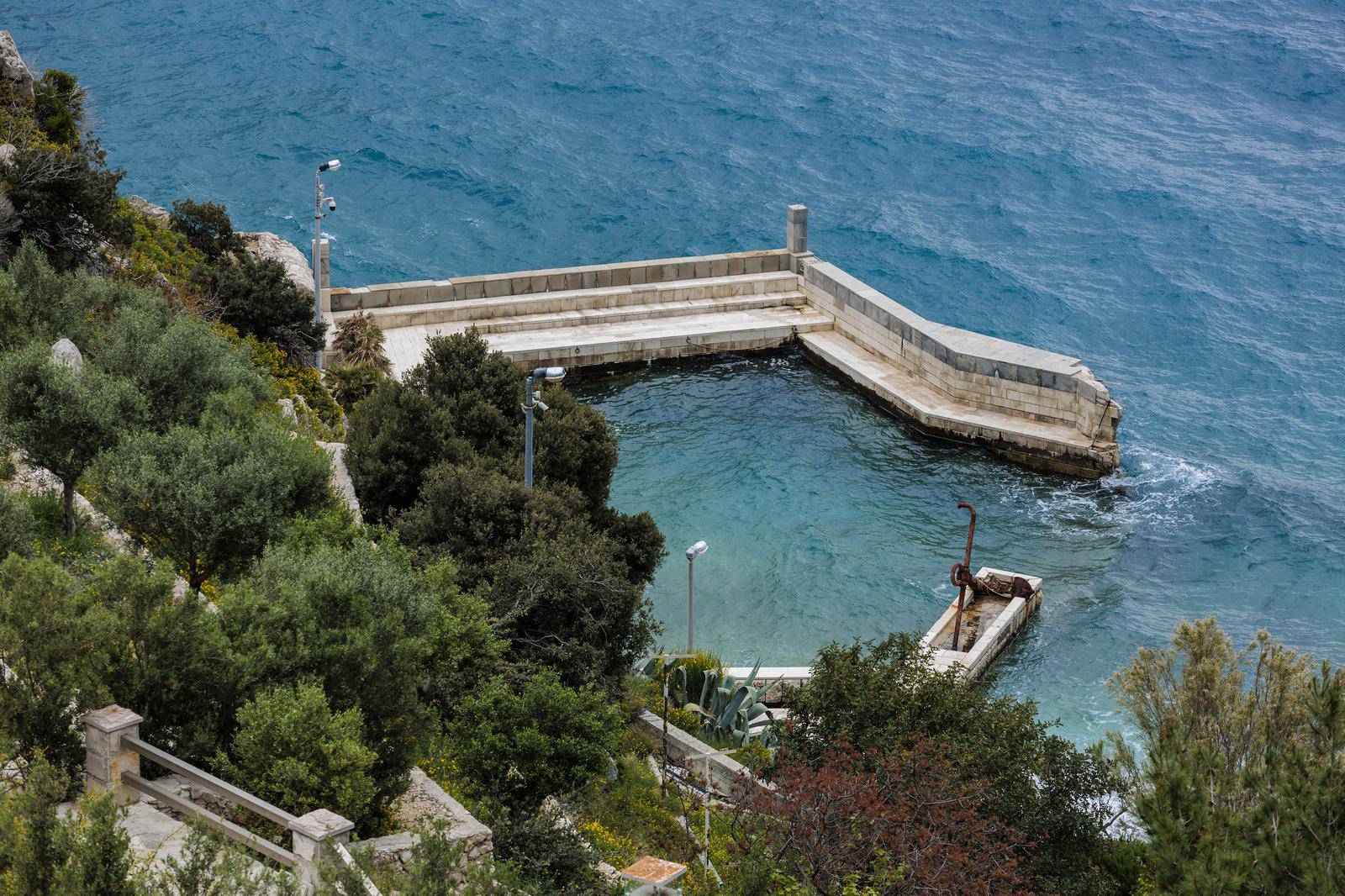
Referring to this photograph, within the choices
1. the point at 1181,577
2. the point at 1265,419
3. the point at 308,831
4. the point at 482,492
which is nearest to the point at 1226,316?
the point at 1265,419

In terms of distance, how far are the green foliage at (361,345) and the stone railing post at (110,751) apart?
26.0 m

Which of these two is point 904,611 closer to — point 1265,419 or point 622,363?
point 622,363

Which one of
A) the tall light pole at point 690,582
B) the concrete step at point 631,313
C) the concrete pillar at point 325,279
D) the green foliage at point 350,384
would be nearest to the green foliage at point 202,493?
the tall light pole at point 690,582

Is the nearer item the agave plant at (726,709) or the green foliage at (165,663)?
the green foliage at (165,663)

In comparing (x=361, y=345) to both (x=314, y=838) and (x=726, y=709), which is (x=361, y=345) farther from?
(x=314, y=838)

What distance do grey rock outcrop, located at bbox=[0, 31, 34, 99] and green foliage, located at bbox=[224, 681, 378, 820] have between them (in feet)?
108

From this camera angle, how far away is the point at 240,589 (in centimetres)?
1731

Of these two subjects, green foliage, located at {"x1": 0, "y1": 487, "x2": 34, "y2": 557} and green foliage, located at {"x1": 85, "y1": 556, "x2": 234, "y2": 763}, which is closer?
green foliage, located at {"x1": 85, "y1": 556, "x2": 234, "y2": 763}

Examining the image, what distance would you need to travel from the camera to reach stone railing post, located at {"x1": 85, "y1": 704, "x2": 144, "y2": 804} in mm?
14617

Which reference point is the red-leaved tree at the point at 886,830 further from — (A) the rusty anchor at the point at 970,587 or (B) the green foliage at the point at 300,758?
(A) the rusty anchor at the point at 970,587

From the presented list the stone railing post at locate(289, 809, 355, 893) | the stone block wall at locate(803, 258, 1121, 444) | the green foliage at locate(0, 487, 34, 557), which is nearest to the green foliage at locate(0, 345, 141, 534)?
the green foliage at locate(0, 487, 34, 557)

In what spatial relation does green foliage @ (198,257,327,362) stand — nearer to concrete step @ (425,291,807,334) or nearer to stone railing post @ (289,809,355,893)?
concrete step @ (425,291,807,334)

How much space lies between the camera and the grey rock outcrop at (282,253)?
46469 millimetres

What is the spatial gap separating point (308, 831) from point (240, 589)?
5023 millimetres
